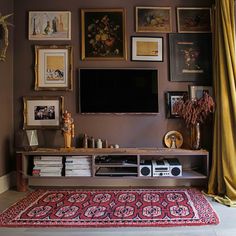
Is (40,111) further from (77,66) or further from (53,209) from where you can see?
(53,209)

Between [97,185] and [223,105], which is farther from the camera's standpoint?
[97,185]

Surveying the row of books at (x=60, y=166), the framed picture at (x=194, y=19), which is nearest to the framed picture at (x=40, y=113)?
the row of books at (x=60, y=166)

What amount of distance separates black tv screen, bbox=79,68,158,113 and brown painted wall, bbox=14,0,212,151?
0.35 ft

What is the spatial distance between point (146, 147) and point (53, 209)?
141 centimetres

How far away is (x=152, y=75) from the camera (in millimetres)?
3326

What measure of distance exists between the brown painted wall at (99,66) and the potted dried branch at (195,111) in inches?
9.2

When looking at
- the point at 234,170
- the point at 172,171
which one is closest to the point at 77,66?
the point at 172,171

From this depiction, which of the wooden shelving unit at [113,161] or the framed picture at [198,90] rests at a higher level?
the framed picture at [198,90]

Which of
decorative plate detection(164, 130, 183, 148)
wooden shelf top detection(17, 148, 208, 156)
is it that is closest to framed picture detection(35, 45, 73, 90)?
wooden shelf top detection(17, 148, 208, 156)

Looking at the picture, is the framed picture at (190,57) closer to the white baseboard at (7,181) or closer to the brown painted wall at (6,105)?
the brown painted wall at (6,105)

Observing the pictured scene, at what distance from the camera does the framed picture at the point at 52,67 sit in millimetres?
3398

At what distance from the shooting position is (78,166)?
3.09 m

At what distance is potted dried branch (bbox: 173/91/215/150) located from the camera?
3.04 m

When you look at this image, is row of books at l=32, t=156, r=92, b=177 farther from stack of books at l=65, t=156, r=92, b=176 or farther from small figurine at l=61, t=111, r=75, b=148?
small figurine at l=61, t=111, r=75, b=148
